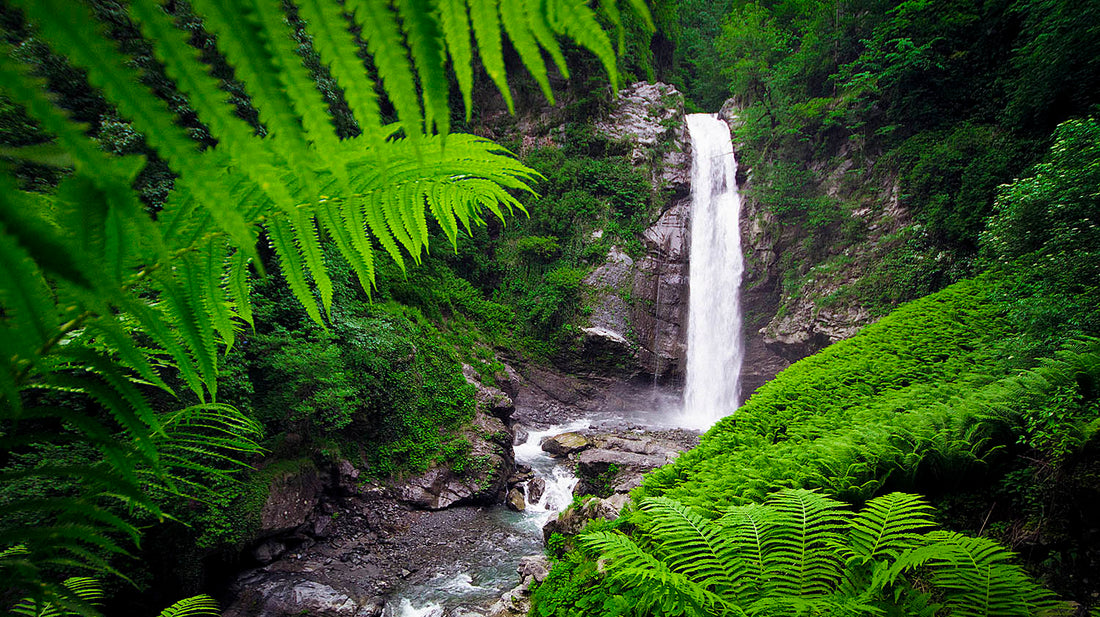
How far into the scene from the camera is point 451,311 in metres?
12.2

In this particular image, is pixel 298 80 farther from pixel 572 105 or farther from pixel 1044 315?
pixel 572 105

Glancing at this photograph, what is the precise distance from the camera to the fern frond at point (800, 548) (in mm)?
1426

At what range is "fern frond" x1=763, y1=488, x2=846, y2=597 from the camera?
143 centimetres

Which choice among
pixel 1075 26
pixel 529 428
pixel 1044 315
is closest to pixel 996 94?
pixel 1075 26

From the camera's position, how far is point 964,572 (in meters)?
1.32

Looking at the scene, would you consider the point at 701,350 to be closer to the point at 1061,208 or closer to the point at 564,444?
the point at 564,444

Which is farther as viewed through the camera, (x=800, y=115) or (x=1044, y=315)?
(x=800, y=115)

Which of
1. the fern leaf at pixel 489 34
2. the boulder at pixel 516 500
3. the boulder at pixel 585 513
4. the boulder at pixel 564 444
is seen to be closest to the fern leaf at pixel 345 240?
the fern leaf at pixel 489 34

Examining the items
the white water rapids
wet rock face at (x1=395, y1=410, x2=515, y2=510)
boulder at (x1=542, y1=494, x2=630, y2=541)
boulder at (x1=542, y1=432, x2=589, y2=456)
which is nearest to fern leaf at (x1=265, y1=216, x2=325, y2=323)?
boulder at (x1=542, y1=494, x2=630, y2=541)

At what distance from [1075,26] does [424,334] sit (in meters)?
12.5

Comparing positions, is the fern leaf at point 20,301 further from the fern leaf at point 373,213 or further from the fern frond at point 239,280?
the fern leaf at point 373,213

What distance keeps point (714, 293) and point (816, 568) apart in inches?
537

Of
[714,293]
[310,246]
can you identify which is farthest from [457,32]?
[714,293]

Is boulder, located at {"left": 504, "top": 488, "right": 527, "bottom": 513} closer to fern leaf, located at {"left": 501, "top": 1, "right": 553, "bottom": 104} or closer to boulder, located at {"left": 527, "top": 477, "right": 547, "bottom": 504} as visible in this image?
boulder, located at {"left": 527, "top": 477, "right": 547, "bottom": 504}
